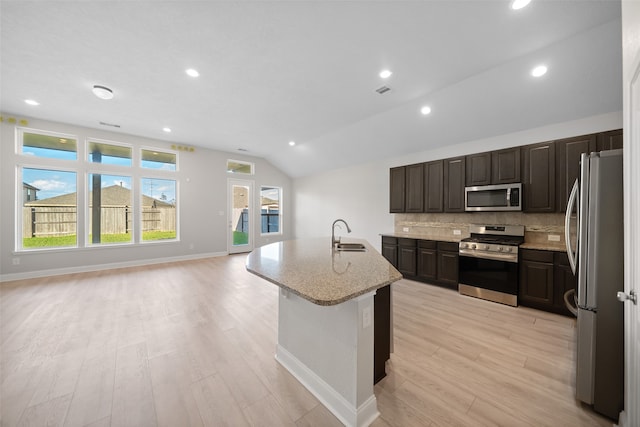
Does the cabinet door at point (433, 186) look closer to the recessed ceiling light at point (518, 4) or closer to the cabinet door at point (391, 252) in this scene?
the cabinet door at point (391, 252)

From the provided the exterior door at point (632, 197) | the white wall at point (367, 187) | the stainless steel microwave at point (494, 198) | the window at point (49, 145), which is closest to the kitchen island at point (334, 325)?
the exterior door at point (632, 197)

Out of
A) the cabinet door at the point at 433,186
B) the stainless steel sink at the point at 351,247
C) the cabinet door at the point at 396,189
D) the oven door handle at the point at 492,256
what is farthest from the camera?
the cabinet door at the point at 396,189

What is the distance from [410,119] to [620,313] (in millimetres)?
3493

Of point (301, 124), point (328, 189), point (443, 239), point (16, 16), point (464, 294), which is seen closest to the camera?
point (16, 16)

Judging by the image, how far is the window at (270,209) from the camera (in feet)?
25.7

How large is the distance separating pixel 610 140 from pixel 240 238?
7.78 meters

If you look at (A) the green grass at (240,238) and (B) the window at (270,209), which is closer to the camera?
(A) the green grass at (240,238)

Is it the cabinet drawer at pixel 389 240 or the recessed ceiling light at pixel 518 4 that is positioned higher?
the recessed ceiling light at pixel 518 4

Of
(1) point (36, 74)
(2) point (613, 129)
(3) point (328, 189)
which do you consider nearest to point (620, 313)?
(2) point (613, 129)

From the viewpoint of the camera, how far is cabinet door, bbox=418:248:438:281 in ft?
12.8

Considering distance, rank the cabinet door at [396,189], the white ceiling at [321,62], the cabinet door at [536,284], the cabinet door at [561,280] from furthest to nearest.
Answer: the cabinet door at [396,189], the cabinet door at [536,284], the cabinet door at [561,280], the white ceiling at [321,62]

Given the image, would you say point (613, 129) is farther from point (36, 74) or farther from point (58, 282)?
point (58, 282)

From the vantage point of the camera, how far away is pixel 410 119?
4.04 metres

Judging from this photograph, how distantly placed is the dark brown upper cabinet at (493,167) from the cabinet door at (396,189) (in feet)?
3.90
